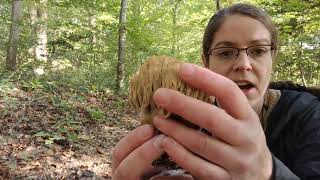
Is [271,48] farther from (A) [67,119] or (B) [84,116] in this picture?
(B) [84,116]

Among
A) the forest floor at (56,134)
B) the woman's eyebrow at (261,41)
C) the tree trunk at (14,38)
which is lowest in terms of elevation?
the forest floor at (56,134)

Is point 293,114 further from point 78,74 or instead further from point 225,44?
point 78,74

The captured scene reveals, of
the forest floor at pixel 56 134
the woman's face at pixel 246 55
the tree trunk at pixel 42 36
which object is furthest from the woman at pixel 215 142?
the tree trunk at pixel 42 36

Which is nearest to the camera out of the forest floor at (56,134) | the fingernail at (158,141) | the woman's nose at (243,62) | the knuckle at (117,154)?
the fingernail at (158,141)

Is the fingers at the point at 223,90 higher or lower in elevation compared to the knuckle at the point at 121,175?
higher

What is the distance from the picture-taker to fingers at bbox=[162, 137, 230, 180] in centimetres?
106

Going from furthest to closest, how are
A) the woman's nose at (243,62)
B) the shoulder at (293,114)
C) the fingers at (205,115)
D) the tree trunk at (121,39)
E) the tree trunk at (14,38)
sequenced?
1. the tree trunk at (121,39)
2. the tree trunk at (14,38)
3. the woman's nose at (243,62)
4. the shoulder at (293,114)
5. the fingers at (205,115)

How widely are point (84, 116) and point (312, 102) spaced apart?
7.49m

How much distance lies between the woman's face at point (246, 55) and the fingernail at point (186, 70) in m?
0.88

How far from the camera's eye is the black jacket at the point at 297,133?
161cm

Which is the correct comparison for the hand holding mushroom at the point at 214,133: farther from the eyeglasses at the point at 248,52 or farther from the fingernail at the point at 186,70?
the eyeglasses at the point at 248,52

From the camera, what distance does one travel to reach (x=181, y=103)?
41.6 inches

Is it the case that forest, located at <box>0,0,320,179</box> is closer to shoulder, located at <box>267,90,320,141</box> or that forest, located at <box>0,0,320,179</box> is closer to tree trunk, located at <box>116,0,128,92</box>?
tree trunk, located at <box>116,0,128,92</box>

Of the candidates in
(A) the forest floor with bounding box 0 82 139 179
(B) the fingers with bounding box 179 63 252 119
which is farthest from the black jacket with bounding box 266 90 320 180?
(A) the forest floor with bounding box 0 82 139 179
